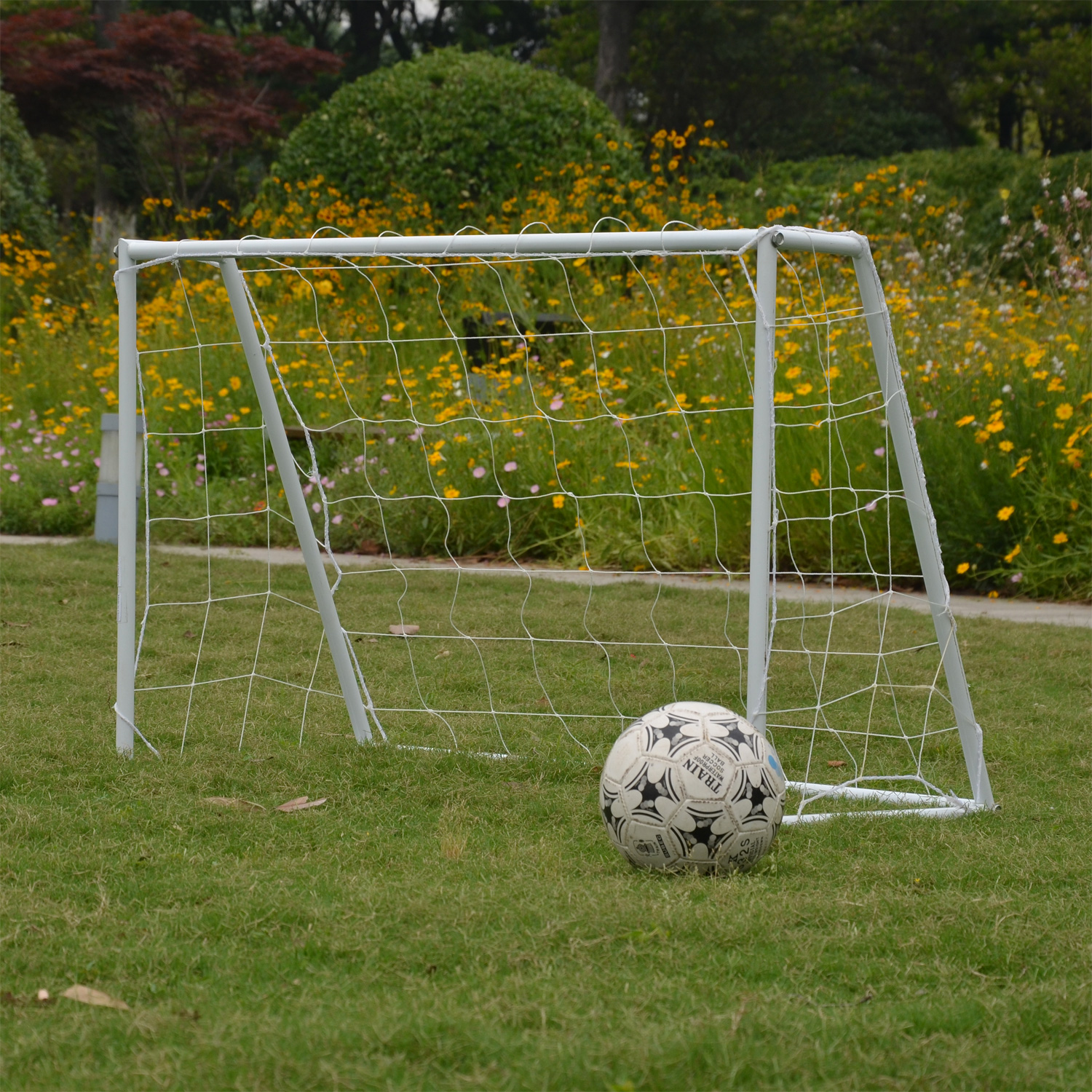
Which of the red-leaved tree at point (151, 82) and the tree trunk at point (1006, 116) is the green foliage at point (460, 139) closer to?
the red-leaved tree at point (151, 82)

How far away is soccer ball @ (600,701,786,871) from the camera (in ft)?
9.71

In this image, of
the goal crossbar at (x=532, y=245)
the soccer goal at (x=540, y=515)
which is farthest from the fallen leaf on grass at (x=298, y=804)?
the goal crossbar at (x=532, y=245)

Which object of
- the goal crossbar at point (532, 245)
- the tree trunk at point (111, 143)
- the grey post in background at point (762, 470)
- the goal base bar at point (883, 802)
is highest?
the tree trunk at point (111, 143)

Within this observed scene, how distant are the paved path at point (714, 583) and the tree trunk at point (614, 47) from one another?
17.8 meters

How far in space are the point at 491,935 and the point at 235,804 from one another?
119cm

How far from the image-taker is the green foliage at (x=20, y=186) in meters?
Result: 14.8

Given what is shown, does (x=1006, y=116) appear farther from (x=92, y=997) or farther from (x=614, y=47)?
(x=92, y=997)

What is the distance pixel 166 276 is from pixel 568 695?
997cm

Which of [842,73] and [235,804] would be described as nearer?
[235,804]

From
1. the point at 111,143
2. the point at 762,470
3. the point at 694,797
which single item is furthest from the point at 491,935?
the point at 111,143

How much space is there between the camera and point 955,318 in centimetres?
854

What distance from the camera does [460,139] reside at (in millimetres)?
12219

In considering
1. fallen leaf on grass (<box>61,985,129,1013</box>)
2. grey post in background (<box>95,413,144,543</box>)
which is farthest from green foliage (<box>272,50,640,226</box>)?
fallen leaf on grass (<box>61,985,129,1013</box>)

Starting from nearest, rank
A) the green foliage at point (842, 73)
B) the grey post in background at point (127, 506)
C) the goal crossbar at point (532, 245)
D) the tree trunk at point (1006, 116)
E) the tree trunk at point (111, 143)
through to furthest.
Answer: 1. the goal crossbar at point (532, 245)
2. the grey post in background at point (127, 506)
3. the tree trunk at point (111, 143)
4. the green foliage at point (842, 73)
5. the tree trunk at point (1006, 116)
